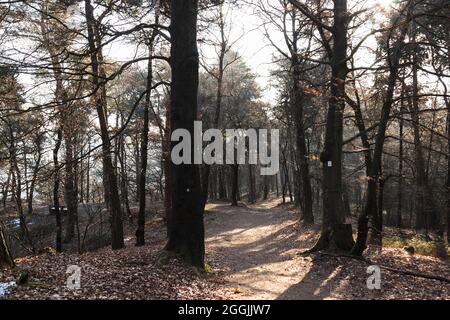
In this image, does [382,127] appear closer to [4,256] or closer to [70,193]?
[4,256]

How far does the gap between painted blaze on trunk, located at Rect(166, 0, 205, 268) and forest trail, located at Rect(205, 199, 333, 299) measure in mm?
1266

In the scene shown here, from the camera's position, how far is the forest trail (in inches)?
324

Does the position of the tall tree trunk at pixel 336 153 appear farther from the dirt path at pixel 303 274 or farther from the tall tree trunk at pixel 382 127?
the tall tree trunk at pixel 382 127

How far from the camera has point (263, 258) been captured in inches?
505

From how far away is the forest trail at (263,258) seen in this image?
8234 mm

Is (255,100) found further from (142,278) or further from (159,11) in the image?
(142,278)

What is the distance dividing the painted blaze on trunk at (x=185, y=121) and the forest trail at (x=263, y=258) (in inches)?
49.9

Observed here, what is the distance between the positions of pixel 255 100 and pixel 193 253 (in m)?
28.1

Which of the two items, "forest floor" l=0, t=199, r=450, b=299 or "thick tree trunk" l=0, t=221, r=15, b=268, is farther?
"thick tree trunk" l=0, t=221, r=15, b=268
